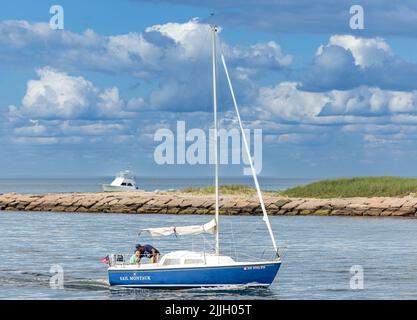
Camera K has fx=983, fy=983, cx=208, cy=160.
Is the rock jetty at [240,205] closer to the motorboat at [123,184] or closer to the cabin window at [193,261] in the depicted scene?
the motorboat at [123,184]

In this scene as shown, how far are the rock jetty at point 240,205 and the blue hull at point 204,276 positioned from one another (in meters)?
56.1

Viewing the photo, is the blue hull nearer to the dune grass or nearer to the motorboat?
the dune grass

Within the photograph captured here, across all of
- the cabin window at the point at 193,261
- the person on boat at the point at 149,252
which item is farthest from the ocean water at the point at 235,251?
the person on boat at the point at 149,252

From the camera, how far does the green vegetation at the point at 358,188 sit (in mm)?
109625

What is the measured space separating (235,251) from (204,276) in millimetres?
22671

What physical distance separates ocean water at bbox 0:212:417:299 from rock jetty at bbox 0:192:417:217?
282 centimetres

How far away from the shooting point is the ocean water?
46.8 m

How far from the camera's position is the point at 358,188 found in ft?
367

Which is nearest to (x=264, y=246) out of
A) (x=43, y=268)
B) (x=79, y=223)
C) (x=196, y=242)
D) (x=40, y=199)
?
(x=196, y=242)
